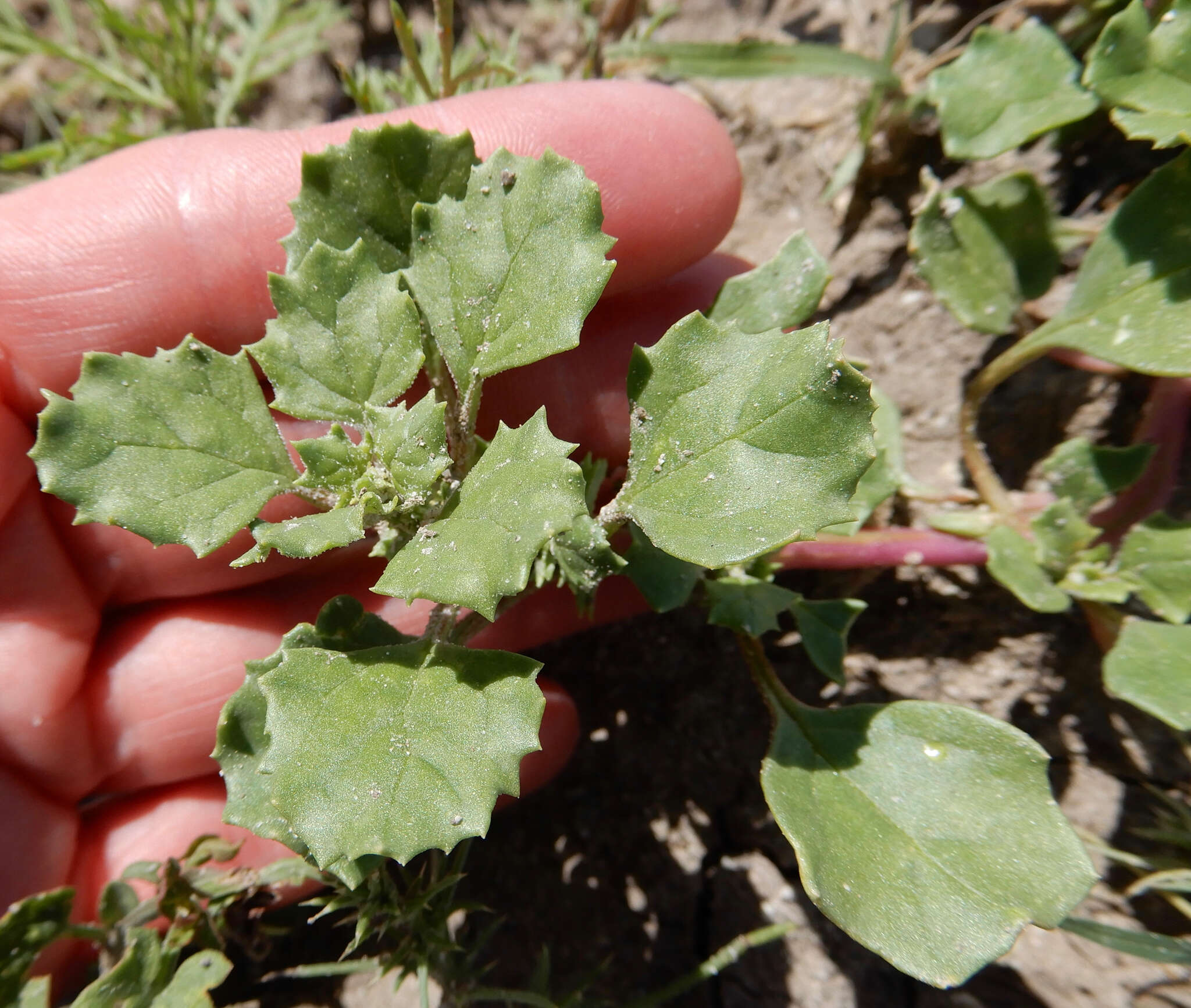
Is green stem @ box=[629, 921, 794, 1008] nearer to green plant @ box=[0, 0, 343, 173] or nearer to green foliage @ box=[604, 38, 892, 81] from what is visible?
green foliage @ box=[604, 38, 892, 81]

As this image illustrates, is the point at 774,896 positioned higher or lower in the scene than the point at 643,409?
lower

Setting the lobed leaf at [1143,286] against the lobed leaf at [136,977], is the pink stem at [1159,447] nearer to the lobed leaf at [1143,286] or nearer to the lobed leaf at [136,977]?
the lobed leaf at [1143,286]

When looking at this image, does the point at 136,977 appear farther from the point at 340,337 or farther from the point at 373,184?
the point at 373,184

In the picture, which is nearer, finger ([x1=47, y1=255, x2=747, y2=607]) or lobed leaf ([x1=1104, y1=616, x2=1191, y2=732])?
lobed leaf ([x1=1104, y1=616, x2=1191, y2=732])

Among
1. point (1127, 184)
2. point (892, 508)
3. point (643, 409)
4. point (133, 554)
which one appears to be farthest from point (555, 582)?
point (1127, 184)

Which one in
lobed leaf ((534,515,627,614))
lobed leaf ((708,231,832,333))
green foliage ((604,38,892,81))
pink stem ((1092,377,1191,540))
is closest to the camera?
lobed leaf ((534,515,627,614))

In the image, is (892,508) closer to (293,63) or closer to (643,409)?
(643,409)

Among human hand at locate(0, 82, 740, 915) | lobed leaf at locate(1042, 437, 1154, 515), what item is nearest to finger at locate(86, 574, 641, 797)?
human hand at locate(0, 82, 740, 915)
